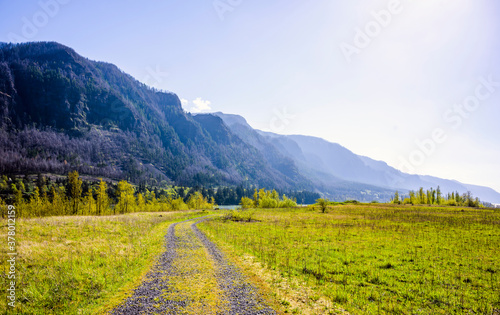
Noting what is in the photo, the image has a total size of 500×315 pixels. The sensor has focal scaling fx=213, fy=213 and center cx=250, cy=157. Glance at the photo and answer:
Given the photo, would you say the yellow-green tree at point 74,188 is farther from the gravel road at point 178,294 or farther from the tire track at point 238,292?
the tire track at point 238,292

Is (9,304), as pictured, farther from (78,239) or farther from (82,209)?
(82,209)

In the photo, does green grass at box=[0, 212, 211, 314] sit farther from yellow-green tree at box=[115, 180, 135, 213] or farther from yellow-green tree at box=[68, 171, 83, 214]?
yellow-green tree at box=[115, 180, 135, 213]

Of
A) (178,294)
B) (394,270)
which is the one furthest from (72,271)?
(394,270)

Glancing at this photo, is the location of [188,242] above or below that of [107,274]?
below

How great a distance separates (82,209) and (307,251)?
8790cm

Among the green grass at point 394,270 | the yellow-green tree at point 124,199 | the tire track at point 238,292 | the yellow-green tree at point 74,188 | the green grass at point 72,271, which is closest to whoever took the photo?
the tire track at point 238,292

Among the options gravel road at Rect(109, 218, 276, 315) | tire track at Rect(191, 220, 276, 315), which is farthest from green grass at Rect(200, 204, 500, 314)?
gravel road at Rect(109, 218, 276, 315)

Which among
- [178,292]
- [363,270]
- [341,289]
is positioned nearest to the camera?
[178,292]

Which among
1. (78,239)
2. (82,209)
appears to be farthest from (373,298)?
(82,209)

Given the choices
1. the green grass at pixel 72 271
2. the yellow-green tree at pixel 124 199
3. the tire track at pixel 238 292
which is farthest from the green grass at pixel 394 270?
the yellow-green tree at pixel 124 199

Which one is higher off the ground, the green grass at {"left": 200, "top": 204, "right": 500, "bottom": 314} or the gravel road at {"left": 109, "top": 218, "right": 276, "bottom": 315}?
the gravel road at {"left": 109, "top": 218, "right": 276, "bottom": 315}

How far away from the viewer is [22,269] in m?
14.9

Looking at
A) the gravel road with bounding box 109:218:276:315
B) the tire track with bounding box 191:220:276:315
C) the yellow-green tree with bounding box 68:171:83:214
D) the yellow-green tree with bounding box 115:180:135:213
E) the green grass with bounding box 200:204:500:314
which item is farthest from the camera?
the yellow-green tree with bounding box 115:180:135:213

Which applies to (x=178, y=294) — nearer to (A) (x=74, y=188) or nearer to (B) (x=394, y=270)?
(B) (x=394, y=270)
